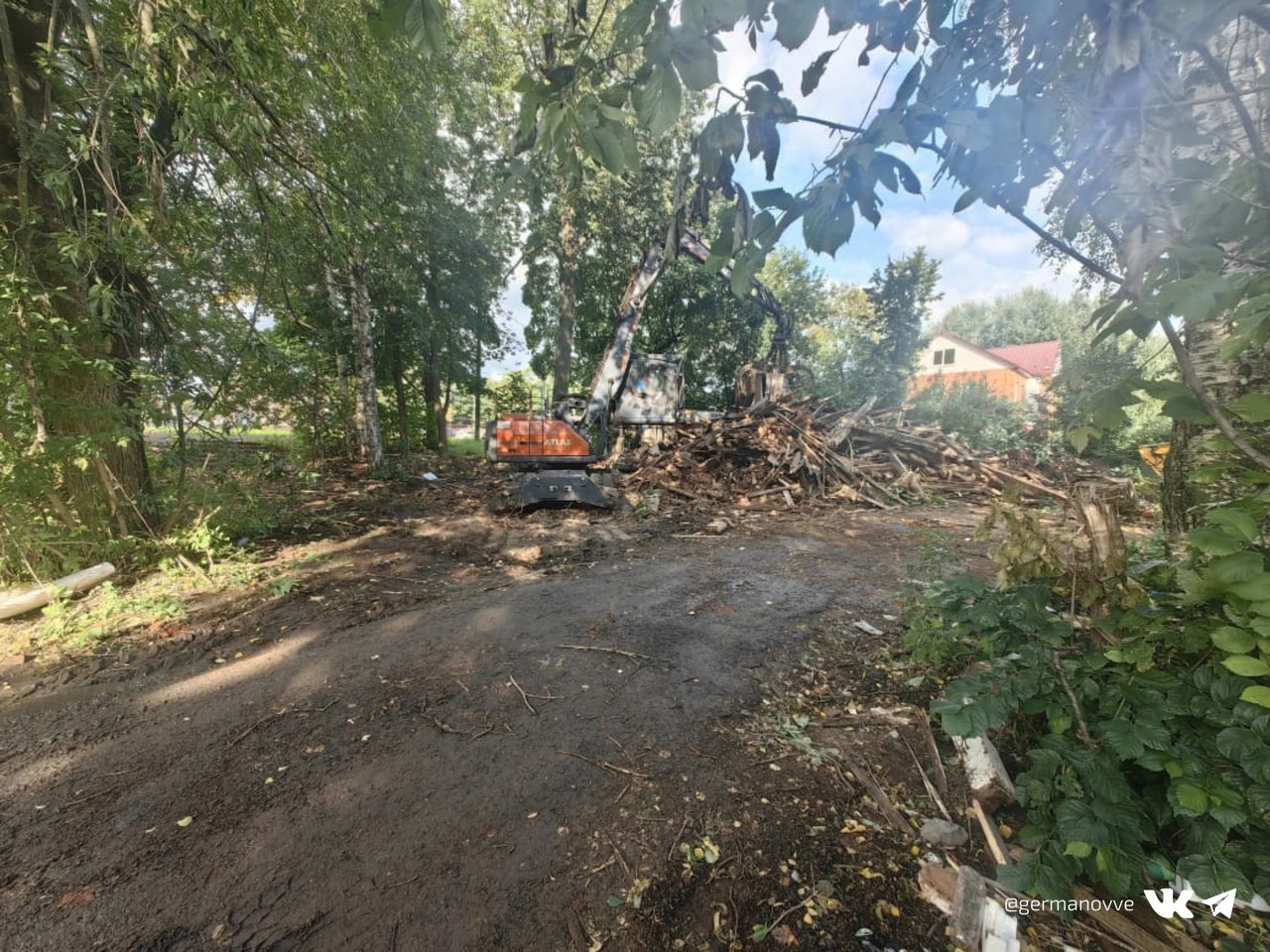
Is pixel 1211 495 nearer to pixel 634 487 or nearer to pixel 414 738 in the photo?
pixel 414 738

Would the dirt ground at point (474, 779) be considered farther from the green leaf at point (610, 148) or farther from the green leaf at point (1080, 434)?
the green leaf at point (610, 148)

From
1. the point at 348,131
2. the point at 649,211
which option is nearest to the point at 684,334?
the point at 649,211

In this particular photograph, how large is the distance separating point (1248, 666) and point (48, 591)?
21.2 ft

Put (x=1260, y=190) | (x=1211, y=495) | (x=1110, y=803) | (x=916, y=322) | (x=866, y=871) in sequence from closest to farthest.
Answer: (x=1260, y=190)
(x=1110, y=803)
(x=866, y=871)
(x=1211, y=495)
(x=916, y=322)

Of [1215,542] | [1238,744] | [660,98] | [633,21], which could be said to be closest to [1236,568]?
[1215,542]

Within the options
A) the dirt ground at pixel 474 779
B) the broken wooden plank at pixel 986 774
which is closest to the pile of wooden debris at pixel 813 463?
the dirt ground at pixel 474 779

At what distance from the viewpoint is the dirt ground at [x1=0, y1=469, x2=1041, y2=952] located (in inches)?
56.9

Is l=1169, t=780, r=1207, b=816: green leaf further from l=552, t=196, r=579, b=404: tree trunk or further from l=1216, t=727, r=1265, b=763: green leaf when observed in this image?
l=552, t=196, r=579, b=404: tree trunk

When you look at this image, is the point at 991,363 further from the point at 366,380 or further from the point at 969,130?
the point at 969,130

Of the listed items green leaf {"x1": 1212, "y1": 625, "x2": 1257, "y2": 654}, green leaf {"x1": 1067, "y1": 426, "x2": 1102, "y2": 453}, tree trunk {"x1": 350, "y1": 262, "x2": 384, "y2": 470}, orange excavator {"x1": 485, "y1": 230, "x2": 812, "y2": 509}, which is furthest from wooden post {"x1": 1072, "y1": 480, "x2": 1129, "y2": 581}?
tree trunk {"x1": 350, "y1": 262, "x2": 384, "y2": 470}

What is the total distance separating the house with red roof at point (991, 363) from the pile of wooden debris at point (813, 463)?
1758 centimetres

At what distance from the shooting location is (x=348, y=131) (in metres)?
4.89

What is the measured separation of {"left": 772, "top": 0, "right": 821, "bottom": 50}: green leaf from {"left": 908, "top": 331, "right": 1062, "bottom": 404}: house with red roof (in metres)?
28.2

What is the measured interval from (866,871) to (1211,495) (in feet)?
7.37
